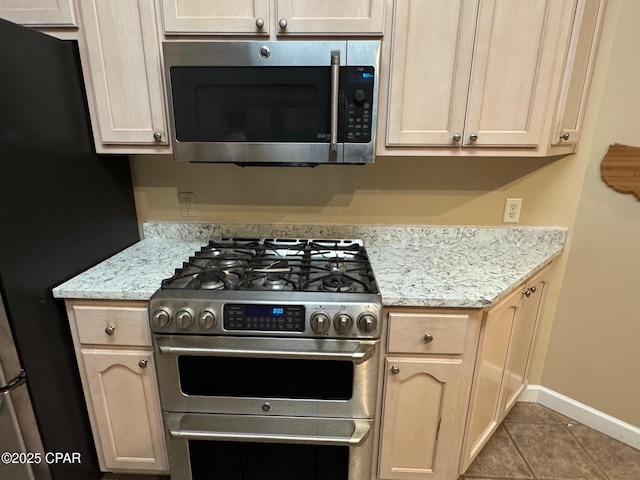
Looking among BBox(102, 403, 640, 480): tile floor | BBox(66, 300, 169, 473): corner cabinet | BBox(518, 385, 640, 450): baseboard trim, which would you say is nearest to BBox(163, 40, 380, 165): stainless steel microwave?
BBox(66, 300, 169, 473): corner cabinet

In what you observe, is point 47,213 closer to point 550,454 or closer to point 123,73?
point 123,73

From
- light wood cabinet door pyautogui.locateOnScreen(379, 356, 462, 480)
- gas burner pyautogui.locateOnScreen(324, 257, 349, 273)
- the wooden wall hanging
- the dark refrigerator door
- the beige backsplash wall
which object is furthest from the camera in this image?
the beige backsplash wall

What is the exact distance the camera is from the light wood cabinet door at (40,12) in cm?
128

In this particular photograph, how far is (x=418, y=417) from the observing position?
138 cm

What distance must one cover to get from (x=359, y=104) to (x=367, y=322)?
0.76 meters

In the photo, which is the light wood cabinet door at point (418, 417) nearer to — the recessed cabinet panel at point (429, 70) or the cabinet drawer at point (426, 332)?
the cabinet drawer at point (426, 332)

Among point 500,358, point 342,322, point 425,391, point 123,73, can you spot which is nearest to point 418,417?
point 425,391

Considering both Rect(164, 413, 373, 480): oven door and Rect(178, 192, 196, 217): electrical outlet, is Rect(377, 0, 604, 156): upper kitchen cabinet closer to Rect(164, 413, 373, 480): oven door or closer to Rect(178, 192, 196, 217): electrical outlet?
Rect(178, 192, 196, 217): electrical outlet

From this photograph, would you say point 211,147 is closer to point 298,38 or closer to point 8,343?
point 298,38

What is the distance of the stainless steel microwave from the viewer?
4.11 ft

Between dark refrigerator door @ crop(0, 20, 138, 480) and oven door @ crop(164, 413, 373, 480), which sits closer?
dark refrigerator door @ crop(0, 20, 138, 480)

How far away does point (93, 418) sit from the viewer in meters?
1.42

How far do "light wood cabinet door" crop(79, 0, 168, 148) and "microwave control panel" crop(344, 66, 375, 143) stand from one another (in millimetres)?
710

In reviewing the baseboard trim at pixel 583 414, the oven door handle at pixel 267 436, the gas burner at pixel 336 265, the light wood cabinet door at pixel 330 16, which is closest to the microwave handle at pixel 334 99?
the light wood cabinet door at pixel 330 16
